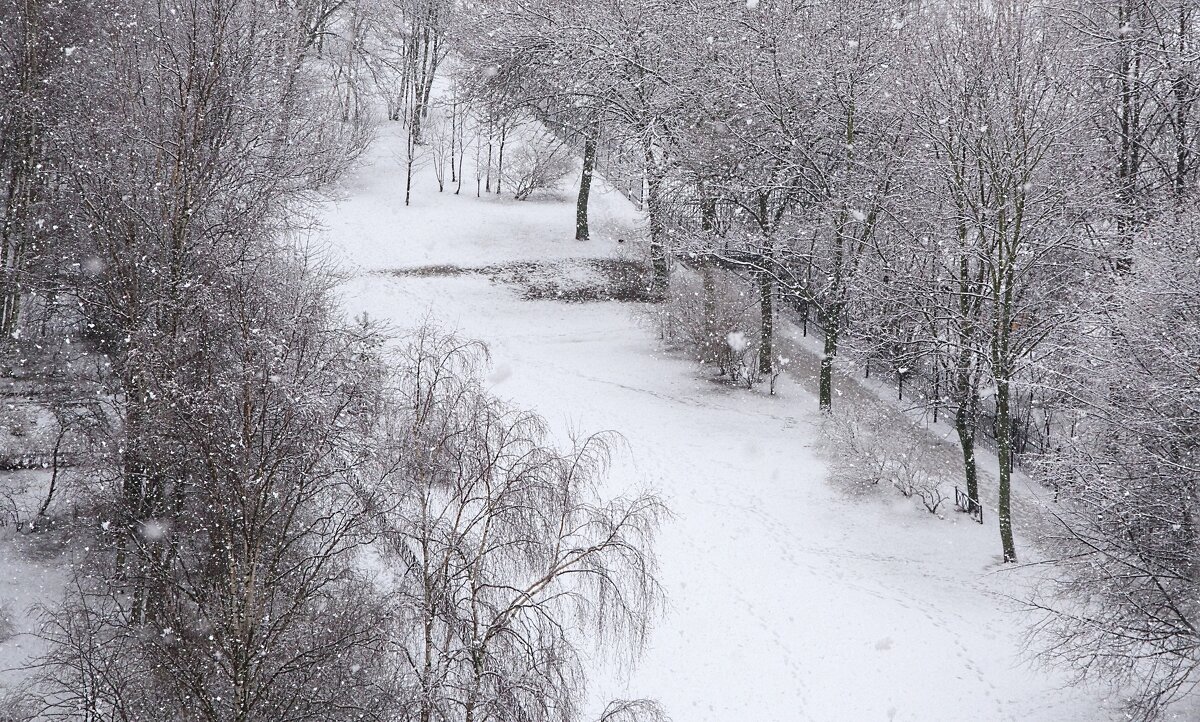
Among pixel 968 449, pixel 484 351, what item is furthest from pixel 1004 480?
pixel 484 351

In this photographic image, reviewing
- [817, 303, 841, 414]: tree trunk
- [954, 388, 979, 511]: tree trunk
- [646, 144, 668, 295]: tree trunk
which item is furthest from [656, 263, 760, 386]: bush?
[954, 388, 979, 511]: tree trunk

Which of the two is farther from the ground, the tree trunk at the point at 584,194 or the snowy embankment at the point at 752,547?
the tree trunk at the point at 584,194

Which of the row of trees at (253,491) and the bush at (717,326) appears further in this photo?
the bush at (717,326)

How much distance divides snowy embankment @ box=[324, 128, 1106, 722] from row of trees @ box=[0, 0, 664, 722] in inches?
86.7

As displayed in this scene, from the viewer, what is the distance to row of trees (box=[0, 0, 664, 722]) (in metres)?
10.0

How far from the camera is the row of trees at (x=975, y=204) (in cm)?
1256

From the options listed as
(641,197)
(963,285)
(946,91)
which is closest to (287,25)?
(641,197)

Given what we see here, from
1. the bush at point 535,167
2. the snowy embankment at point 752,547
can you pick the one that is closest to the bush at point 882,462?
the snowy embankment at point 752,547

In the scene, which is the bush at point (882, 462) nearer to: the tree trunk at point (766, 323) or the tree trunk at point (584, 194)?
the tree trunk at point (766, 323)

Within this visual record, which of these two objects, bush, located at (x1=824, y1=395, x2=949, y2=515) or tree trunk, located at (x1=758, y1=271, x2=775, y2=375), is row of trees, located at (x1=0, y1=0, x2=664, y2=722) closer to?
bush, located at (x1=824, y1=395, x2=949, y2=515)

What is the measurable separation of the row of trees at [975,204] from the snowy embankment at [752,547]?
120 centimetres

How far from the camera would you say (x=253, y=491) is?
10.9 meters

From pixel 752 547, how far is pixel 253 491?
9336 mm

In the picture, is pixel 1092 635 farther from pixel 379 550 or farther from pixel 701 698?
pixel 379 550
